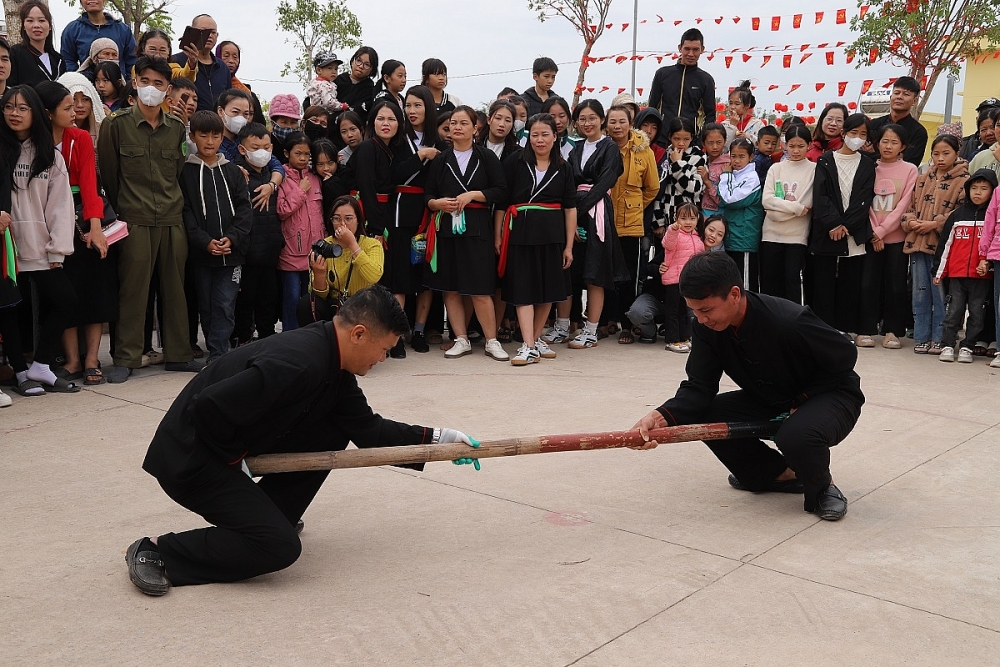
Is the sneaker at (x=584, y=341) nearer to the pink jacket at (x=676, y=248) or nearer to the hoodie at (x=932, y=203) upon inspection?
the pink jacket at (x=676, y=248)

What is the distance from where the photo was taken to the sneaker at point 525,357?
22.4 feet

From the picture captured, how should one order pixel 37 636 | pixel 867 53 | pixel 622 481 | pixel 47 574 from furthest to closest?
pixel 867 53 < pixel 622 481 < pixel 47 574 < pixel 37 636

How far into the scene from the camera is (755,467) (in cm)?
407

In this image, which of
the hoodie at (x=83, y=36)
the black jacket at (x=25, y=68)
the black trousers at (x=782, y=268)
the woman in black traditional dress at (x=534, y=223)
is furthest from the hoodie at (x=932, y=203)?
the black jacket at (x=25, y=68)

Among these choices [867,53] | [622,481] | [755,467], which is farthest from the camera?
[867,53]

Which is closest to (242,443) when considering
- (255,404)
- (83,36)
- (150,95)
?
(255,404)

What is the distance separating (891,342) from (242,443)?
588cm

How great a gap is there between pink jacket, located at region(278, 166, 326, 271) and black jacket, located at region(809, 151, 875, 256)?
3899mm

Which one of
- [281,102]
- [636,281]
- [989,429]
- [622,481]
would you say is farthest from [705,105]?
[622,481]

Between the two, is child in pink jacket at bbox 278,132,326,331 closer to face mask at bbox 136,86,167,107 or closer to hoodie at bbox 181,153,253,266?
hoodie at bbox 181,153,253,266

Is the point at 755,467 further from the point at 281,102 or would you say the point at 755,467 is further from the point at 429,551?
the point at 281,102

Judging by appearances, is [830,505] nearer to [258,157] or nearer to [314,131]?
[258,157]

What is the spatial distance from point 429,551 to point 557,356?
12.5 ft

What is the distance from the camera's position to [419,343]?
7.29m
